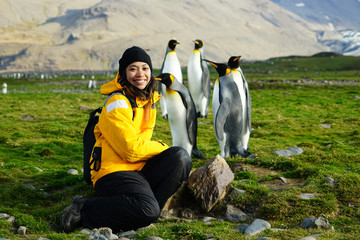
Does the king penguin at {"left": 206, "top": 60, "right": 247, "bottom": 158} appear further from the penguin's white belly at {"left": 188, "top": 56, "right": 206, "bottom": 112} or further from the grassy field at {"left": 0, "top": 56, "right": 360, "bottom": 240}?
the penguin's white belly at {"left": 188, "top": 56, "right": 206, "bottom": 112}

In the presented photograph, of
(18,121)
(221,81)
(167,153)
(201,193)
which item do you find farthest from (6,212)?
(18,121)

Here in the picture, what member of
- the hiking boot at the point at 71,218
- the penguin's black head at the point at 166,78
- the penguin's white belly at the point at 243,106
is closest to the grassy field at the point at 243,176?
the hiking boot at the point at 71,218

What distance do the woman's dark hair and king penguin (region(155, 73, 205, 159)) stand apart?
2.48 m

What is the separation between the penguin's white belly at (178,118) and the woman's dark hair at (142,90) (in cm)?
263

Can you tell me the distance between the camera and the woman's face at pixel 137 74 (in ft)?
16.1

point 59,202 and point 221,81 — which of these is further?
point 221,81

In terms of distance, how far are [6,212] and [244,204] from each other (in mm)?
3153

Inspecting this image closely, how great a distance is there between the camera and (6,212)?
15.7 ft

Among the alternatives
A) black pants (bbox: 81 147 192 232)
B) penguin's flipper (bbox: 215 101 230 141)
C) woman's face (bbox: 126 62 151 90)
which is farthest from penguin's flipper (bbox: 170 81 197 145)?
black pants (bbox: 81 147 192 232)

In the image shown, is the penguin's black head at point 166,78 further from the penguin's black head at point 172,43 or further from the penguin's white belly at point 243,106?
the penguin's black head at point 172,43

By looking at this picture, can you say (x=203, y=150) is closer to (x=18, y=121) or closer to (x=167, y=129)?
(x=167, y=129)

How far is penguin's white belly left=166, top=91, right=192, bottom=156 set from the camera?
770 centimetres

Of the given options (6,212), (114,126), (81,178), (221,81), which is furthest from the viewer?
(221,81)

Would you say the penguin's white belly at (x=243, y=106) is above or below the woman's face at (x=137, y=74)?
below
